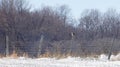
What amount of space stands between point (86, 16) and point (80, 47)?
50.7m

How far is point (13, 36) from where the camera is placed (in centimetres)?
4088

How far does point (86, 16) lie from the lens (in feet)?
247

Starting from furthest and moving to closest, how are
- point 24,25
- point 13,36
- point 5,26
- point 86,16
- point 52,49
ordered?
point 86,16
point 24,25
point 5,26
point 13,36
point 52,49

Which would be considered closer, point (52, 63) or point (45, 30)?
point (52, 63)

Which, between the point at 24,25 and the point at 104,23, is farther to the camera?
the point at 104,23

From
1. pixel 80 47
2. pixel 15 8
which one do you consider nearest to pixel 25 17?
pixel 15 8

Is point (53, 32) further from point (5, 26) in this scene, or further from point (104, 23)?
point (104, 23)

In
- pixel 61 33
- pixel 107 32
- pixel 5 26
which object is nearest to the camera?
pixel 5 26

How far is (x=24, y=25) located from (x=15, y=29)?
2.87 metres

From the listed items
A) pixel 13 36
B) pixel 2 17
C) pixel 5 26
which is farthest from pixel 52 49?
pixel 2 17

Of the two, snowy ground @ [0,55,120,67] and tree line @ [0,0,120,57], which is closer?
snowy ground @ [0,55,120,67]

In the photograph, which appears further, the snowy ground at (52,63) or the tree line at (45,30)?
the tree line at (45,30)

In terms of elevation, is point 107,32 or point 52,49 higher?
point 52,49

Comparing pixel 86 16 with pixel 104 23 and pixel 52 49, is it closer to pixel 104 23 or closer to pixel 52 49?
pixel 104 23
